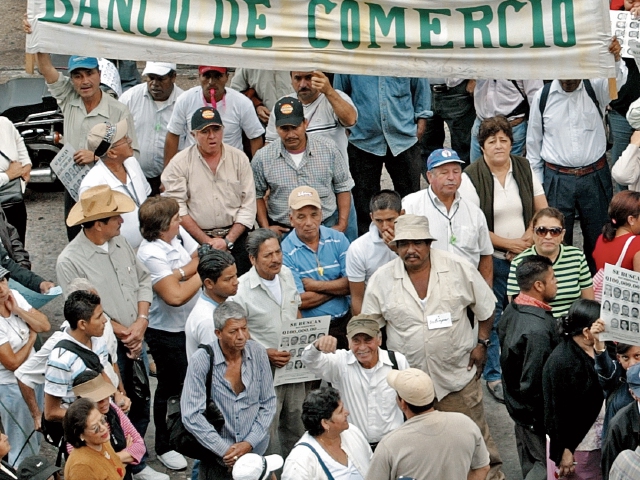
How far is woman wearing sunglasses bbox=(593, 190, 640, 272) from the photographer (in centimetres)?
828

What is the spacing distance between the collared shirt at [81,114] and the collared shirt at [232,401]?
9.57 feet

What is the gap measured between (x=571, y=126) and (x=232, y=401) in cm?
392

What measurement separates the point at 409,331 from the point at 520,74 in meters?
2.02

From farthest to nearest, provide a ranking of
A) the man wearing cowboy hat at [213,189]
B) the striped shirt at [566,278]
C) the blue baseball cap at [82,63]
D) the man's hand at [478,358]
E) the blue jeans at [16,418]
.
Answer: the blue baseball cap at [82,63] → the man wearing cowboy hat at [213,189] → the striped shirt at [566,278] → the man's hand at [478,358] → the blue jeans at [16,418]

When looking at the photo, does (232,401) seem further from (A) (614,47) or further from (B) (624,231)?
(B) (624,231)

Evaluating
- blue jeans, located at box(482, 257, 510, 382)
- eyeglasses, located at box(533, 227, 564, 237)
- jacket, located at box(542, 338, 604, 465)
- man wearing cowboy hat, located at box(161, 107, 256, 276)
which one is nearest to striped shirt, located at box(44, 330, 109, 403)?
man wearing cowboy hat, located at box(161, 107, 256, 276)

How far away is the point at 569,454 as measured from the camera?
716 cm

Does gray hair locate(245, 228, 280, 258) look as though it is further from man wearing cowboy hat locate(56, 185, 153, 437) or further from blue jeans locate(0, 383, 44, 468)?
blue jeans locate(0, 383, 44, 468)

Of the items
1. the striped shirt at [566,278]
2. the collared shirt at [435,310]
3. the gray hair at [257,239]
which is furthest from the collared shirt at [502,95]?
the gray hair at [257,239]

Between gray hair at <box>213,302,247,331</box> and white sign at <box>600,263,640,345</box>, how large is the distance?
6.93 ft

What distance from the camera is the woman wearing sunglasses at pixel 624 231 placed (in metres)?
8.28

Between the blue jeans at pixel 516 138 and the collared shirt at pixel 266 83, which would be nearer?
the collared shirt at pixel 266 83

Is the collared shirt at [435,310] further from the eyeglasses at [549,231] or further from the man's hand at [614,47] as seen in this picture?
the man's hand at [614,47]

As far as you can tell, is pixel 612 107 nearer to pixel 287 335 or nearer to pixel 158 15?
pixel 287 335
